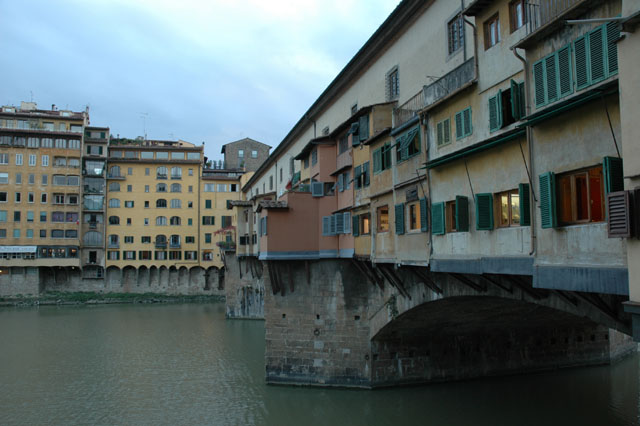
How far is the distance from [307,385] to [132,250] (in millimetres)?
50492

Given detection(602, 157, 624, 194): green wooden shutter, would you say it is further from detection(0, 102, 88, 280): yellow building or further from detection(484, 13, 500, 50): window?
detection(0, 102, 88, 280): yellow building

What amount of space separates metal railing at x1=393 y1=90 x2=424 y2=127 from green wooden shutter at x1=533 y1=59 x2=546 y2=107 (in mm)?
6634

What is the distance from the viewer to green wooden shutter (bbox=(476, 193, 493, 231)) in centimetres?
1220

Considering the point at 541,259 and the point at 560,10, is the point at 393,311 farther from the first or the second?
the point at 560,10

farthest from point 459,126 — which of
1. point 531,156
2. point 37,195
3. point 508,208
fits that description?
point 37,195

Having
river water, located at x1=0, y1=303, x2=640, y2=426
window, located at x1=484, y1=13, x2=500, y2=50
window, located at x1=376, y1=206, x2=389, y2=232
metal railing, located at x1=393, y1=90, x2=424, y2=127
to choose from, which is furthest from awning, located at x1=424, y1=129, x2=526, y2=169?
river water, located at x1=0, y1=303, x2=640, y2=426

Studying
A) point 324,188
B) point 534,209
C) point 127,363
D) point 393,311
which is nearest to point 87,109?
point 127,363

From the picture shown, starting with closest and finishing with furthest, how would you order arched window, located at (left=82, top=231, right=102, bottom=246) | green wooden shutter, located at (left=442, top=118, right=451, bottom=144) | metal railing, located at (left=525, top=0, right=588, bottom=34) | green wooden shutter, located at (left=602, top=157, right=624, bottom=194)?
green wooden shutter, located at (left=602, top=157, right=624, bottom=194) < metal railing, located at (left=525, top=0, right=588, bottom=34) < green wooden shutter, located at (left=442, top=118, right=451, bottom=144) < arched window, located at (left=82, top=231, right=102, bottom=246)

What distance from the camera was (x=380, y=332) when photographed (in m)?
22.0

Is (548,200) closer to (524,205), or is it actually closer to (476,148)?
(524,205)

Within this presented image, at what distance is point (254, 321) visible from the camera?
1891 inches

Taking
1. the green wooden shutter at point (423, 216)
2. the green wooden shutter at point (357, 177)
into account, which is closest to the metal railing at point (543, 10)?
the green wooden shutter at point (423, 216)

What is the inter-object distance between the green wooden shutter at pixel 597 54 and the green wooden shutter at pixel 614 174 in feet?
4.56

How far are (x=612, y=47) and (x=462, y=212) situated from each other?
5449 millimetres
